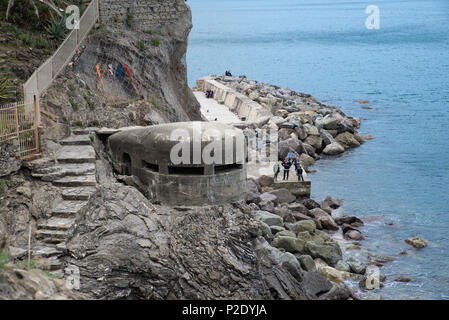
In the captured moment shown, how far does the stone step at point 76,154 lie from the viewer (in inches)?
738

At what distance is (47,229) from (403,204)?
21784mm

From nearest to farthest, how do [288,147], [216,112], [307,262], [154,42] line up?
1. [307,262]
2. [154,42]
3. [288,147]
4. [216,112]

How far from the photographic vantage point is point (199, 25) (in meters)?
180

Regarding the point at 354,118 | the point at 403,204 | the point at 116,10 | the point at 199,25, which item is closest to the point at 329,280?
the point at 403,204

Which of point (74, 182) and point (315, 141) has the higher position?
point (74, 182)

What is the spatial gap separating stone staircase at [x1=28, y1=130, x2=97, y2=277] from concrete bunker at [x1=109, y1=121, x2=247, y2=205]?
1.78 m

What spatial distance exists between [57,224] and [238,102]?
105 ft

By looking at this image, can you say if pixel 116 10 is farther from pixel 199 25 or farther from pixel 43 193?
pixel 199 25

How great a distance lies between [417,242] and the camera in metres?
27.5

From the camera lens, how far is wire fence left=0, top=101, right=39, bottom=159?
17.9 meters

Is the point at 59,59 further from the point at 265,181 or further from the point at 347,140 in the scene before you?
the point at 347,140

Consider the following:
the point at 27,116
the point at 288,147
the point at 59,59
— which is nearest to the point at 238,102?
the point at 288,147

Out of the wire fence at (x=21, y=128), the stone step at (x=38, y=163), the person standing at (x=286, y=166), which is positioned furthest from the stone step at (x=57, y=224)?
the person standing at (x=286, y=166)

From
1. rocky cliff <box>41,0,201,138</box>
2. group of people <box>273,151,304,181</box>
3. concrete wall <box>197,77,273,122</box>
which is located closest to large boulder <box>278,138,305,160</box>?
concrete wall <box>197,77,273,122</box>
